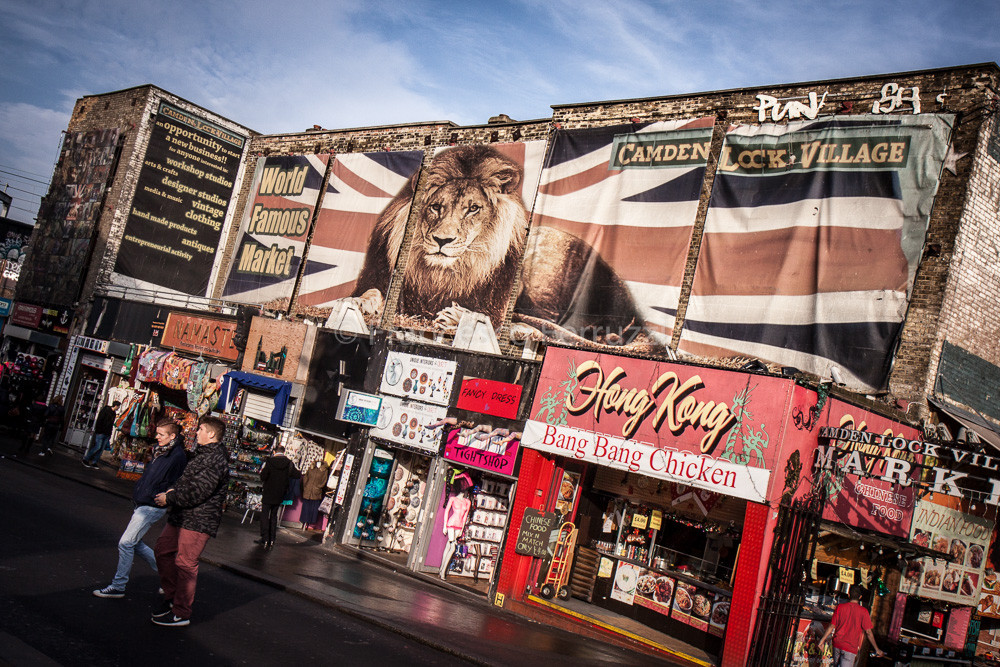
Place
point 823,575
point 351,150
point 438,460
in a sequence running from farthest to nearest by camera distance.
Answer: point 351,150
point 438,460
point 823,575

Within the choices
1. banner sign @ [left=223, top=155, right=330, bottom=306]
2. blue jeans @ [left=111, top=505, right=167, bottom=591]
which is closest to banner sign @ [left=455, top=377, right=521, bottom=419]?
blue jeans @ [left=111, top=505, right=167, bottom=591]

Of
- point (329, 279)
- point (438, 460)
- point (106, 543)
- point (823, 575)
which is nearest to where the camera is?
point (106, 543)

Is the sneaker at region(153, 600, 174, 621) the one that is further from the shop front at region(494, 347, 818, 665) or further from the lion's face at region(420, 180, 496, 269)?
the lion's face at region(420, 180, 496, 269)

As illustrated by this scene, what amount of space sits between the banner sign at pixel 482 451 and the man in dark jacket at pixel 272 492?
3.32 metres

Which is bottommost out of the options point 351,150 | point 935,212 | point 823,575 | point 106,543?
point 106,543

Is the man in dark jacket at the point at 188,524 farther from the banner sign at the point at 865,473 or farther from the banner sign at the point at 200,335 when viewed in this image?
the banner sign at the point at 200,335

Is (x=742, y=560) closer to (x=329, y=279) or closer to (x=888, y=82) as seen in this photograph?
(x=888, y=82)

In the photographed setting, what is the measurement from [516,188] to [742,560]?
11.9 m

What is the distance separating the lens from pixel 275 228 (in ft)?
86.3

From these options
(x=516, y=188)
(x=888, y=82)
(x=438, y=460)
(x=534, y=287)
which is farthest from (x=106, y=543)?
(x=888, y=82)

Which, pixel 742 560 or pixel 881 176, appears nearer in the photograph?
pixel 742 560

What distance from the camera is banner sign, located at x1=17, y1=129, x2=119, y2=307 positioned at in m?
28.4

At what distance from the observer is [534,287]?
61.2 ft

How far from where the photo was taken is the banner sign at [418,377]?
16578 millimetres
